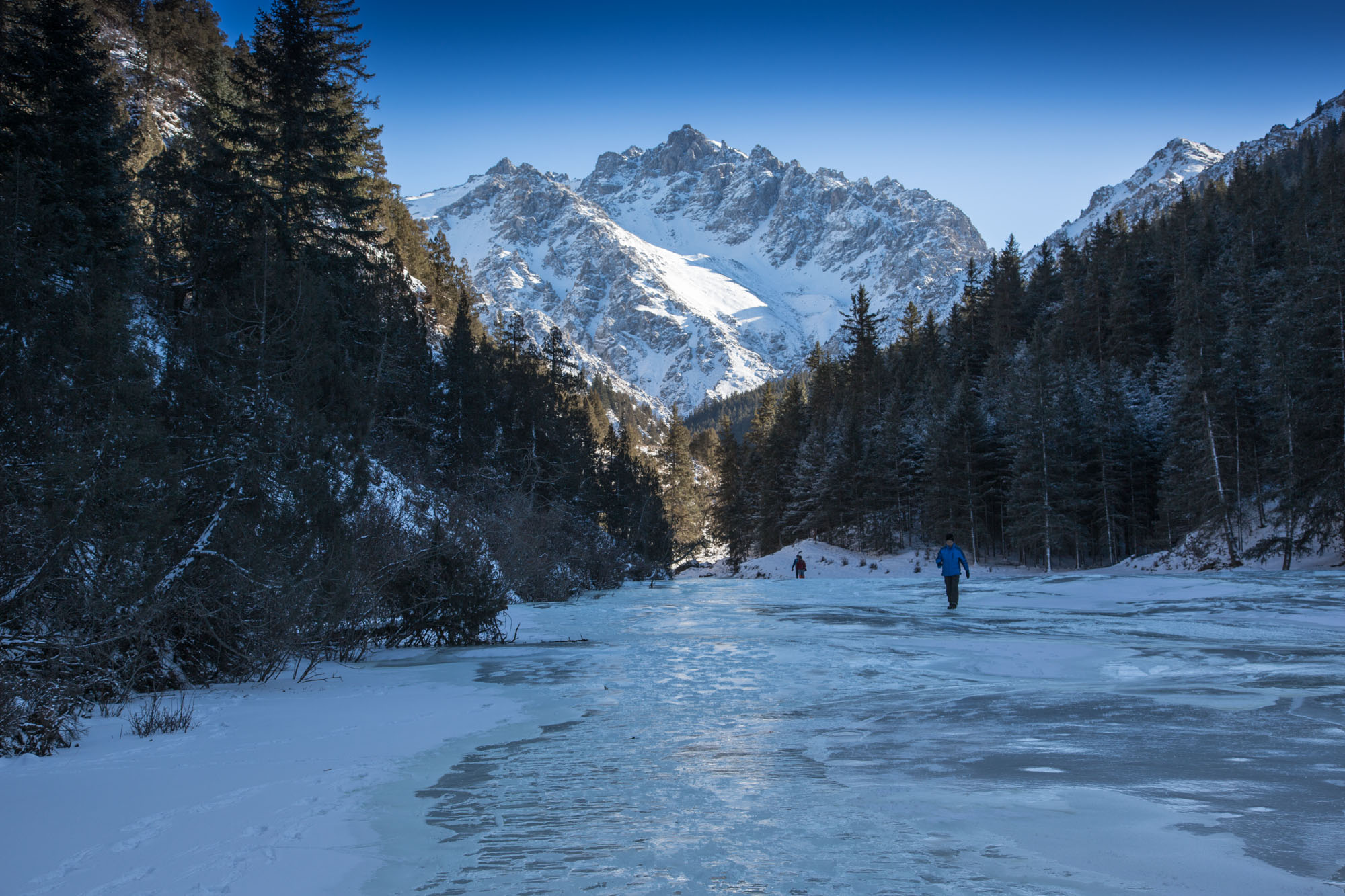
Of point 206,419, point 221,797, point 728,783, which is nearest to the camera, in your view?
point 221,797

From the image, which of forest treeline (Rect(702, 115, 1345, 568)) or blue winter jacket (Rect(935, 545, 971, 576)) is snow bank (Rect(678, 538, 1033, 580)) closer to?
forest treeline (Rect(702, 115, 1345, 568))

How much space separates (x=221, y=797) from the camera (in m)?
4.83

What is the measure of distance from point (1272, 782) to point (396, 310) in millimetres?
34795

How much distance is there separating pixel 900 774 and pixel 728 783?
4.03 ft

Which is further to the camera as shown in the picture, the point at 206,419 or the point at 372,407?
A: the point at 372,407

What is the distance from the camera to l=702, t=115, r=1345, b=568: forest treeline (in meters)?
31.5

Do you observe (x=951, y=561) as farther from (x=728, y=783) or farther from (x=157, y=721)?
(x=157, y=721)

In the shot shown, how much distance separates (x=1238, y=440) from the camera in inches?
1497

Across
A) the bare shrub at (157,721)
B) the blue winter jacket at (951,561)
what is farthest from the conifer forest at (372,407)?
the blue winter jacket at (951,561)

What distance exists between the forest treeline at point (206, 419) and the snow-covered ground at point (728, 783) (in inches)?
41.4

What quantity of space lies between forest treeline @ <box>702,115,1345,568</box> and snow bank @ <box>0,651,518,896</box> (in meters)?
34.0

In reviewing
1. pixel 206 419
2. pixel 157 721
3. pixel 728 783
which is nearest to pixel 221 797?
pixel 157 721

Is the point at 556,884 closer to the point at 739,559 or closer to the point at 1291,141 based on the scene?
the point at 739,559

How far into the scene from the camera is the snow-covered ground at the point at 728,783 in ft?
11.6
